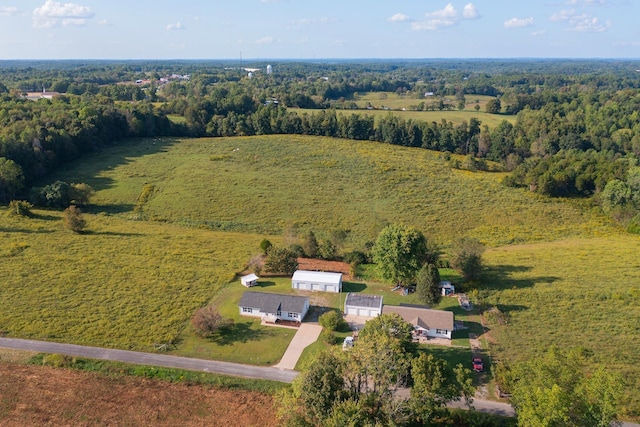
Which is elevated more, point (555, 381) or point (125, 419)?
point (555, 381)

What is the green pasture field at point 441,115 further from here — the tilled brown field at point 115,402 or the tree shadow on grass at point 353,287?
the tilled brown field at point 115,402

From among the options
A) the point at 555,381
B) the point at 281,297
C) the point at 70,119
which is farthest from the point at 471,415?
the point at 70,119

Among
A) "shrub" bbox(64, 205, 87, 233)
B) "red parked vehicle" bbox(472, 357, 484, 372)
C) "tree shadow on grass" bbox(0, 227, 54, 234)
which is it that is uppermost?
"shrub" bbox(64, 205, 87, 233)

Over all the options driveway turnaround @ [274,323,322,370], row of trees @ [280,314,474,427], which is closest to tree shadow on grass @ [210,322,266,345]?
driveway turnaround @ [274,323,322,370]

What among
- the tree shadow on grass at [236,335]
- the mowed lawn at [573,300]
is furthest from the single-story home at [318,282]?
the mowed lawn at [573,300]

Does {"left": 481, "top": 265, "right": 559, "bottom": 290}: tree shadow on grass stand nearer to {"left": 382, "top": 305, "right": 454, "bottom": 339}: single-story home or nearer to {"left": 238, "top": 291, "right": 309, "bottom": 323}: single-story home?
{"left": 382, "top": 305, "right": 454, "bottom": 339}: single-story home

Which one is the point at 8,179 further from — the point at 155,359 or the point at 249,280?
the point at 155,359

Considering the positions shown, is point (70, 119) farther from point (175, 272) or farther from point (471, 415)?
point (471, 415)
